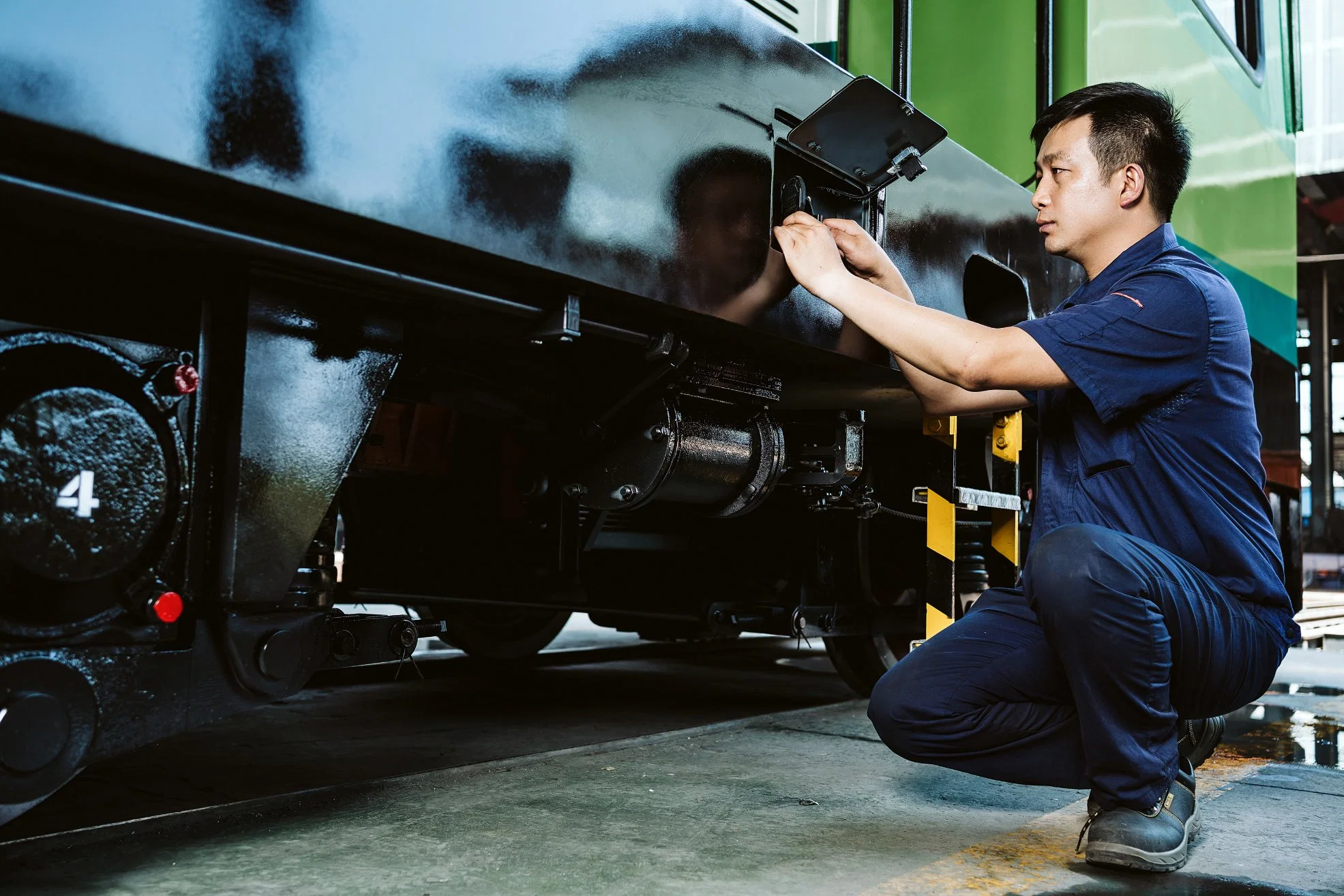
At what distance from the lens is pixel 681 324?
200cm

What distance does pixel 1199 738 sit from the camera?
A: 88.2 inches

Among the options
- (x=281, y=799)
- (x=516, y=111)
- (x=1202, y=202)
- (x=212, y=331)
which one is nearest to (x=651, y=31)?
(x=516, y=111)

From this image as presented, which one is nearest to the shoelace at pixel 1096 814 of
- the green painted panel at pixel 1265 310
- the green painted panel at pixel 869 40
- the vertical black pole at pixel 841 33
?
the vertical black pole at pixel 841 33

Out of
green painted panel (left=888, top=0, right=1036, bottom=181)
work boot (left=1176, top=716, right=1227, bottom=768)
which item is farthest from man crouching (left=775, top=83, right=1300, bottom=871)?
green painted panel (left=888, top=0, right=1036, bottom=181)

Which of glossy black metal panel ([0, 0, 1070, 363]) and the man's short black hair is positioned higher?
the man's short black hair

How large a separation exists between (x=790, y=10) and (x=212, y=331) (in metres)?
1.40

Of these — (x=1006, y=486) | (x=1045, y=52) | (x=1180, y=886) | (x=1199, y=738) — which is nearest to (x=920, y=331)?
(x=1180, y=886)

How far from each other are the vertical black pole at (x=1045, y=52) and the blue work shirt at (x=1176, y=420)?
4.01ft

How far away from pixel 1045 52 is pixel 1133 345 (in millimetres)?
1489

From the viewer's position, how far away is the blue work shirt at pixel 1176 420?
5.94 ft

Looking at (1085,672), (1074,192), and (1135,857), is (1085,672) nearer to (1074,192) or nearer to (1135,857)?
(1135,857)

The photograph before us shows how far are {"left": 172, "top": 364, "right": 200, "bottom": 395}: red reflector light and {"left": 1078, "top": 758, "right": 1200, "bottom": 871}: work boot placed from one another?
4.84 ft

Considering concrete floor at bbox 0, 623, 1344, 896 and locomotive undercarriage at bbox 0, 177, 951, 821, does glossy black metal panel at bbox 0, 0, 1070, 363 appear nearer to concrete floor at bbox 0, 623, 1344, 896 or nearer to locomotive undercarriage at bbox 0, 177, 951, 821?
locomotive undercarriage at bbox 0, 177, 951, 821

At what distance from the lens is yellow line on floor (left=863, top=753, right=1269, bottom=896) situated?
1.63 metres
